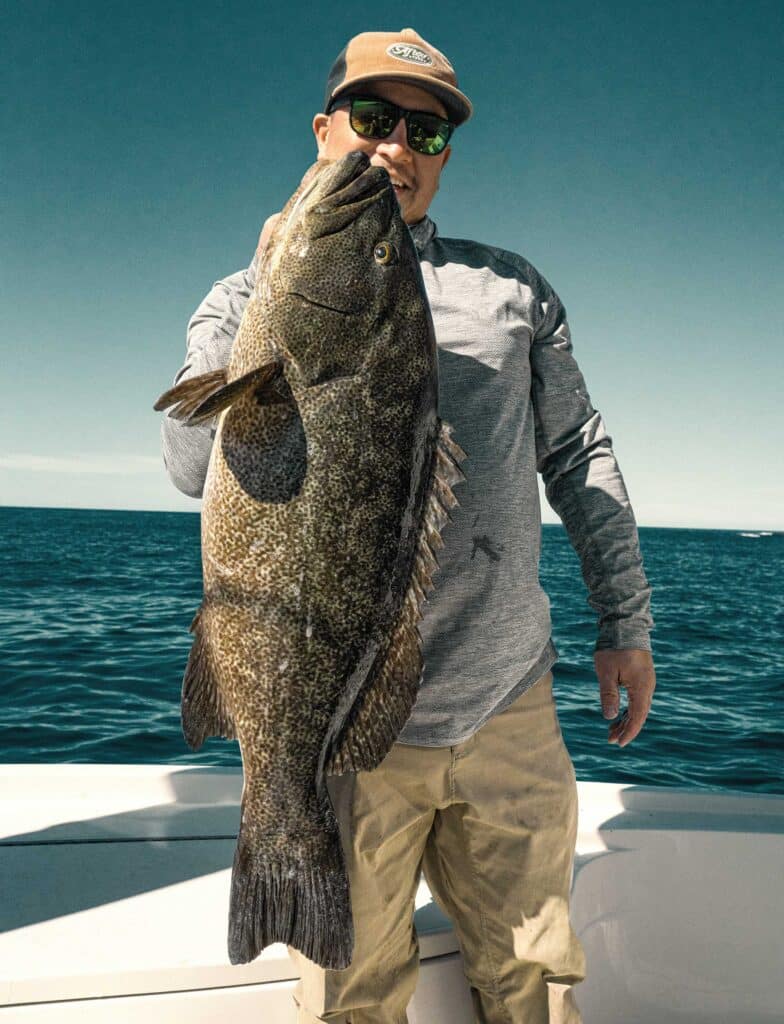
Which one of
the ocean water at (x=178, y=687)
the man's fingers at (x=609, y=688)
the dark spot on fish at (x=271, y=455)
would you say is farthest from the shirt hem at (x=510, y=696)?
the ocean water at (x=178, y=687)

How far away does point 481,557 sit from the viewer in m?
2.14

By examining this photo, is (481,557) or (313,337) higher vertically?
(313,337)

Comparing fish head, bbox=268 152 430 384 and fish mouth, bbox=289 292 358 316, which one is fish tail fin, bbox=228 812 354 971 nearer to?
fish head, bbox=268 152 430 384

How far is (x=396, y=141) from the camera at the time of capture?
85.2 inches

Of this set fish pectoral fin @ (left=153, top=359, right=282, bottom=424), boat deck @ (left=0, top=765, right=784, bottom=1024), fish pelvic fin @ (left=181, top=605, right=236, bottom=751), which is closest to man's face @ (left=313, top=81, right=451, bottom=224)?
fish pectoral fin @ (left=153, top=359, right=282, bottom=424)

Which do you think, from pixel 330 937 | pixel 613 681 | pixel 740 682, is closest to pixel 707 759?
pixel 740 682

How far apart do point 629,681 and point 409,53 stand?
1.91 m

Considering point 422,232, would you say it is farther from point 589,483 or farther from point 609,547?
point 609,547

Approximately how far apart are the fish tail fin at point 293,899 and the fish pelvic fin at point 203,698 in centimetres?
23

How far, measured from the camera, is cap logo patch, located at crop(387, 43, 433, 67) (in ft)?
6.91

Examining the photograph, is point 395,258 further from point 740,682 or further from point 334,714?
point 740,682

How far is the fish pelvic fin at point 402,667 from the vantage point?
1842 mm

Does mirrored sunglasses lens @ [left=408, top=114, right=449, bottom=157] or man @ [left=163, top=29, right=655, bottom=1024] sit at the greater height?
mirrored sunglasses lens @ [left=408, top=114, right=449, bottom=157]

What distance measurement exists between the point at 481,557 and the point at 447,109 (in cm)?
129
